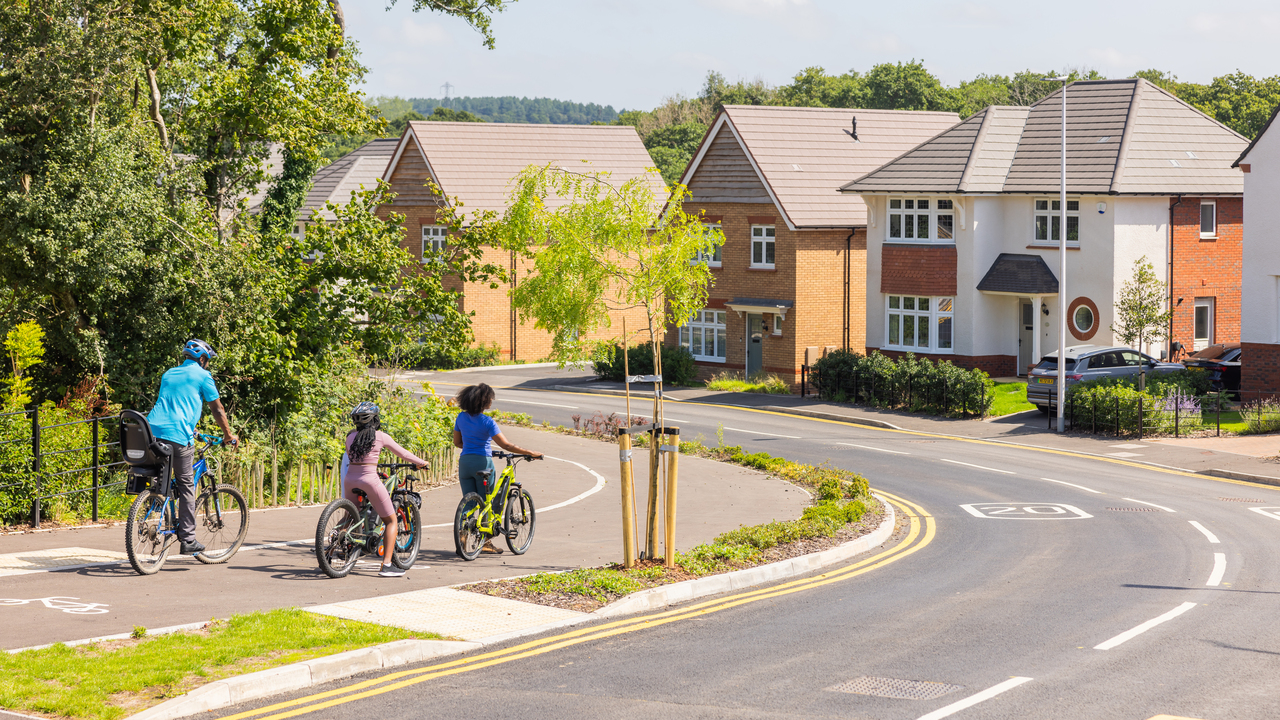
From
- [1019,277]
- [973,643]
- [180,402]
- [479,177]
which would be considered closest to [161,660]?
[180,402]

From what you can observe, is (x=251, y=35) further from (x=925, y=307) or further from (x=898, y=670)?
(x=925, y=307)

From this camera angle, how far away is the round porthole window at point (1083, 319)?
36.9 metres

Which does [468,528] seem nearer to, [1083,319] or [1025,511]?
[1025,511]

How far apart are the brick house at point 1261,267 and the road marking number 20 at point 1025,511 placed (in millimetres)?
15665

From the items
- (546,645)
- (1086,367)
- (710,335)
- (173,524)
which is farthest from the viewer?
(710,335)

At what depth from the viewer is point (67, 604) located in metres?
9.98

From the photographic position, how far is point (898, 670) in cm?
895

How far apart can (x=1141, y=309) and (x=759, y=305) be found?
39.8 feet

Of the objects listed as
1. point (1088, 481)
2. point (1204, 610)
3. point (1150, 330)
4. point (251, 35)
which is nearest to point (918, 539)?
point (1204, 610)

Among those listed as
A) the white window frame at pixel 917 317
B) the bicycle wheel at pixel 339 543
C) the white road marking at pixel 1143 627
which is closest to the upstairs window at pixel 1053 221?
the white window frame at pixel 917 317

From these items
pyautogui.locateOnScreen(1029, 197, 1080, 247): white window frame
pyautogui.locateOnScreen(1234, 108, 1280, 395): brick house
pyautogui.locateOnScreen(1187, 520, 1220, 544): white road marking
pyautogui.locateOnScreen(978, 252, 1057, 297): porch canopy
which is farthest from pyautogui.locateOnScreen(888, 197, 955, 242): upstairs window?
pyautogui.locateOnScreen(1187, 520, 1220, 544): white road marking

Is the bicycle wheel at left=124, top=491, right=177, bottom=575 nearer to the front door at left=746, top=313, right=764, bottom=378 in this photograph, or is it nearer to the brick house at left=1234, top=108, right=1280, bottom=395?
the brick house at left=1234, top=108, right=1280, bottom=395

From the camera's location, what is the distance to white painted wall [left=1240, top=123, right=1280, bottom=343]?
3169cm

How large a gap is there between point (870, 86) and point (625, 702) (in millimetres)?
92560
